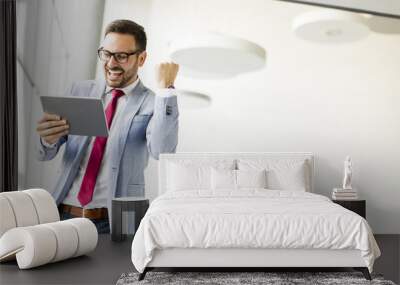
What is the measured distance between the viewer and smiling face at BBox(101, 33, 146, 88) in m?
6.36

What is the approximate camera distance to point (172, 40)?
20.9 feet

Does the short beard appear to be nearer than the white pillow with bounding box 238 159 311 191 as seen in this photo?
No

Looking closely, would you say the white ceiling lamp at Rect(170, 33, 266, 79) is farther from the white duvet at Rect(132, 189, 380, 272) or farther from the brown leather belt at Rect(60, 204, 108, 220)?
the white duvet at Rect(132, 189, 380, 272)

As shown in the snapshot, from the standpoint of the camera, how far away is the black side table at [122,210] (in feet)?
19.0

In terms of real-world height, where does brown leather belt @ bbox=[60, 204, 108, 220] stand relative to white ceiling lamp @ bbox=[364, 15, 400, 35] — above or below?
below

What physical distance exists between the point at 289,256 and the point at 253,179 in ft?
5.14

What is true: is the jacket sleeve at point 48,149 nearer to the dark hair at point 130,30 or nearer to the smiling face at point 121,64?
the smiling face at point 121,64

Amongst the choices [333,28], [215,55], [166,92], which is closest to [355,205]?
[333,28]

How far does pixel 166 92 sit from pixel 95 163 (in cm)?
112

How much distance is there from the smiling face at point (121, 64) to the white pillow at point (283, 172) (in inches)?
61.3

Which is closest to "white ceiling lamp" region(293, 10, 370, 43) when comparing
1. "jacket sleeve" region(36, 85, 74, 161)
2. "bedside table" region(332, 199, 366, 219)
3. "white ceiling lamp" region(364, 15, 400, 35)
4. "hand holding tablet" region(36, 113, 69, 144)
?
"white ceiling lamp" region(364, 15, 400, 35)

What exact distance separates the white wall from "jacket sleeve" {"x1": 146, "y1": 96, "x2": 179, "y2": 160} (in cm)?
11

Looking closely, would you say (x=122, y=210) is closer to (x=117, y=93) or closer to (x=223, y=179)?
(x=223, y=179)

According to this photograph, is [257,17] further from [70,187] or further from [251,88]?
[70,187]
